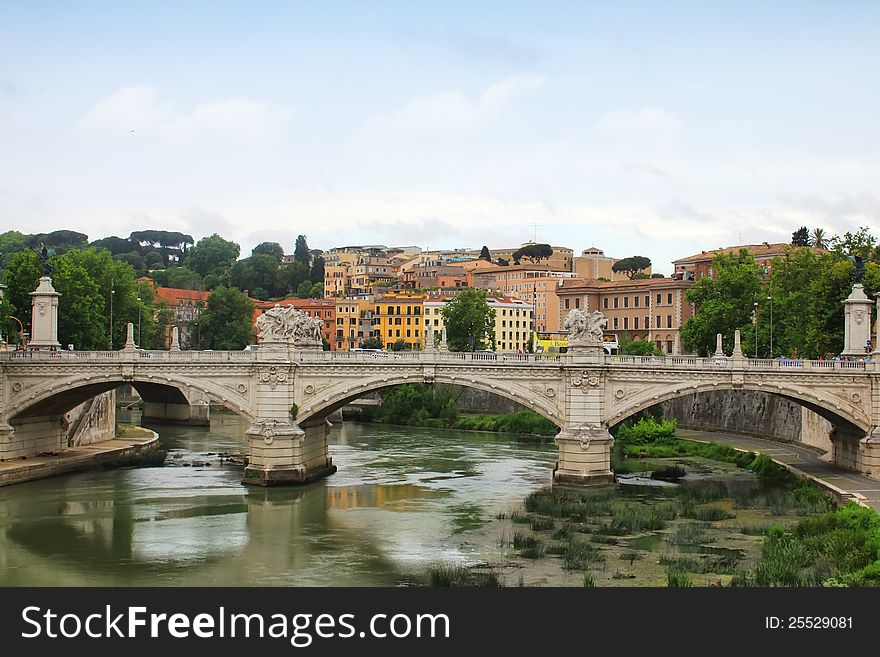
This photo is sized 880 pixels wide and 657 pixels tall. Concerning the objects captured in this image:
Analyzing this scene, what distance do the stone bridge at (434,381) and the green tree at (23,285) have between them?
12308 millimetres

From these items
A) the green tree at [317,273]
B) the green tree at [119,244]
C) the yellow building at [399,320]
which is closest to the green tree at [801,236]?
the yellow building at [399,320]

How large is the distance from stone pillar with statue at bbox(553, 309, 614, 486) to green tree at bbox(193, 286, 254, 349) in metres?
50.3

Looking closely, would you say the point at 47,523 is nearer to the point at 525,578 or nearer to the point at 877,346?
the point at 525,578

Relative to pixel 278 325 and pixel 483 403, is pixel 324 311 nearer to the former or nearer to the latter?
pixel 483 403

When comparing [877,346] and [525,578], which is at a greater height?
[877,346]

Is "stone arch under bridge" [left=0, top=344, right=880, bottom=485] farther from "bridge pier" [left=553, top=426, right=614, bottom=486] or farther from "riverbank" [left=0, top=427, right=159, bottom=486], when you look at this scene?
"riverbank" [left=0, top=427, right=159, bottom=486]

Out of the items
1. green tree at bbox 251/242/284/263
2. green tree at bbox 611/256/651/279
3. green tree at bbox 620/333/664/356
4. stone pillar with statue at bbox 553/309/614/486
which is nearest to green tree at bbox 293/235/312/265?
green tree at bbox 251/242/284/263

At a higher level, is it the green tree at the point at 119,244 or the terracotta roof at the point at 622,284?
the green tree at the point at 119,244

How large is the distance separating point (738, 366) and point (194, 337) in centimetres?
6469

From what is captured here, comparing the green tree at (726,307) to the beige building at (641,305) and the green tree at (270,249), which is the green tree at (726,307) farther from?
the green tree at (270,249)

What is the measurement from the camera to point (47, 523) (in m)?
31.2

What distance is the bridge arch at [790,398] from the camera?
115 feet
